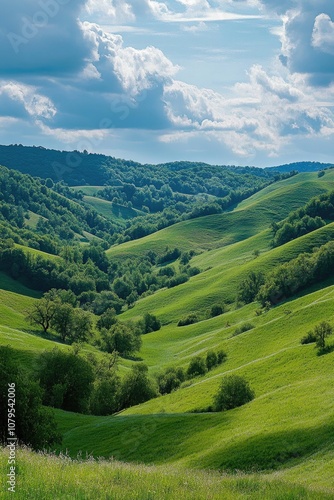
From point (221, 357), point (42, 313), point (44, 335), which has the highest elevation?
point (42, 313)

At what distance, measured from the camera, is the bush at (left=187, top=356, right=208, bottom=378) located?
104150mm

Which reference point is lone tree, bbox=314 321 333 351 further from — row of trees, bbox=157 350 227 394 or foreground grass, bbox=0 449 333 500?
foreground grass, bbox=0 449 333 500

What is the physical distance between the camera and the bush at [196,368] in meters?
104

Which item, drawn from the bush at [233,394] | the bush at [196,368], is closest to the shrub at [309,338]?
the bush at [233,394]

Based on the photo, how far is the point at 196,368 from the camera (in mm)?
104438

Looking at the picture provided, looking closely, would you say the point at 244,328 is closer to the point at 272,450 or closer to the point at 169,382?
the point at 169,382

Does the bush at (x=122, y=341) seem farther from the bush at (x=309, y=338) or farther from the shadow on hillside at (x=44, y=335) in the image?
the bush at (x=309, y=338)

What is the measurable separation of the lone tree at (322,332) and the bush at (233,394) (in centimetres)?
1570

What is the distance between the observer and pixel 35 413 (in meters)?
44.6

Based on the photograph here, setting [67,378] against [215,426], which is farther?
[67,378]

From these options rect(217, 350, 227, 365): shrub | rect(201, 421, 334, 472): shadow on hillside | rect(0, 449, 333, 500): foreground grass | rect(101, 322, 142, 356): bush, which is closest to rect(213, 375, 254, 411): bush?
rect(201, 421, 334, 472): shadow on hillside

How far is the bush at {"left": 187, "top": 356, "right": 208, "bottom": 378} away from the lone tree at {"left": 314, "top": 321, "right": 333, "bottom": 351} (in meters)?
26.2

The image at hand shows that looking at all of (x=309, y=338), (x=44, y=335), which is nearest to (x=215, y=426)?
(x=309, y=338)

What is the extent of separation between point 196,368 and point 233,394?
35146 mm
